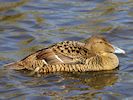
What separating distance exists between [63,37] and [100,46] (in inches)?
60.3

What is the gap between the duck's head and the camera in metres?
11.7

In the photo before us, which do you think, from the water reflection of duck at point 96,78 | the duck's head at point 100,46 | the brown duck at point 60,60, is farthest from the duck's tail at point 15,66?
the duck's head at point 100,46

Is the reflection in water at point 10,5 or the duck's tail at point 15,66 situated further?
the reflection in water at point 10,5

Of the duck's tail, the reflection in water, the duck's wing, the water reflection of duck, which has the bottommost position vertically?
the water reflection of duck

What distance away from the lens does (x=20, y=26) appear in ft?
45.8

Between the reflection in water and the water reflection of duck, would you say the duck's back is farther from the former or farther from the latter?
the reflection in water

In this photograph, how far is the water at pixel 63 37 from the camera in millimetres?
10195

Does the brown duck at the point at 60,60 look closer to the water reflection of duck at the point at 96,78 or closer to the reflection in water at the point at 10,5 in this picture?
the water reflection of duck at the point at 96,78

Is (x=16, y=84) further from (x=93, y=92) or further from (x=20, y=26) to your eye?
(x=20, y=26)

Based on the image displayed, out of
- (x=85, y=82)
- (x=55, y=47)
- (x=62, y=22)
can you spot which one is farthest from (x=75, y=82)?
(x=62, y=22)

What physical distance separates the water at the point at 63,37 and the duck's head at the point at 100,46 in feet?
1.02

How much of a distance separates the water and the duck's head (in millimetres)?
312

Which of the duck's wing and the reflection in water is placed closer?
the duck's wing

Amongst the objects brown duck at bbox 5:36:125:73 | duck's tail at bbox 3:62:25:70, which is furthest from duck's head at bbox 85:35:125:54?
duck's tail at bbox 3:62:25:70
